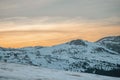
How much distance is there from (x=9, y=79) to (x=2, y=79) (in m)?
0.73

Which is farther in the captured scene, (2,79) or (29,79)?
(29,79)

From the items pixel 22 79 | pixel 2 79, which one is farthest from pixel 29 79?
pixel 2 79

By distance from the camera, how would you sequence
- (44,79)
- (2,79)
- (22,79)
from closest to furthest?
(2,79)
(22,79)
(44,79)

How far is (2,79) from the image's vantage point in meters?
17.2

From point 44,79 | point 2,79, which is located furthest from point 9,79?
point 44,79

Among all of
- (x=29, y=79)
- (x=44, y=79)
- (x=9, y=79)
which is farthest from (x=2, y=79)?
(x=44, y=79)

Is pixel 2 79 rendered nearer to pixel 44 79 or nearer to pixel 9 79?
pixel 9 79

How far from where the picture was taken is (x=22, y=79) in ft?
61.2

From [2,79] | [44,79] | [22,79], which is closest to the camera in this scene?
[2,79]

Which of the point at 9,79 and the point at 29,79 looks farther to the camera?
the point at 29,79

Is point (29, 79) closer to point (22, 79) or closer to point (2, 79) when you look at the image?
point (22, 79)

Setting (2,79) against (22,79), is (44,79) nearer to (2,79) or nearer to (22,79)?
(22,79)

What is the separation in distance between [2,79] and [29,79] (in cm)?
253

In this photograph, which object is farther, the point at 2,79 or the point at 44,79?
the point at 44,79
